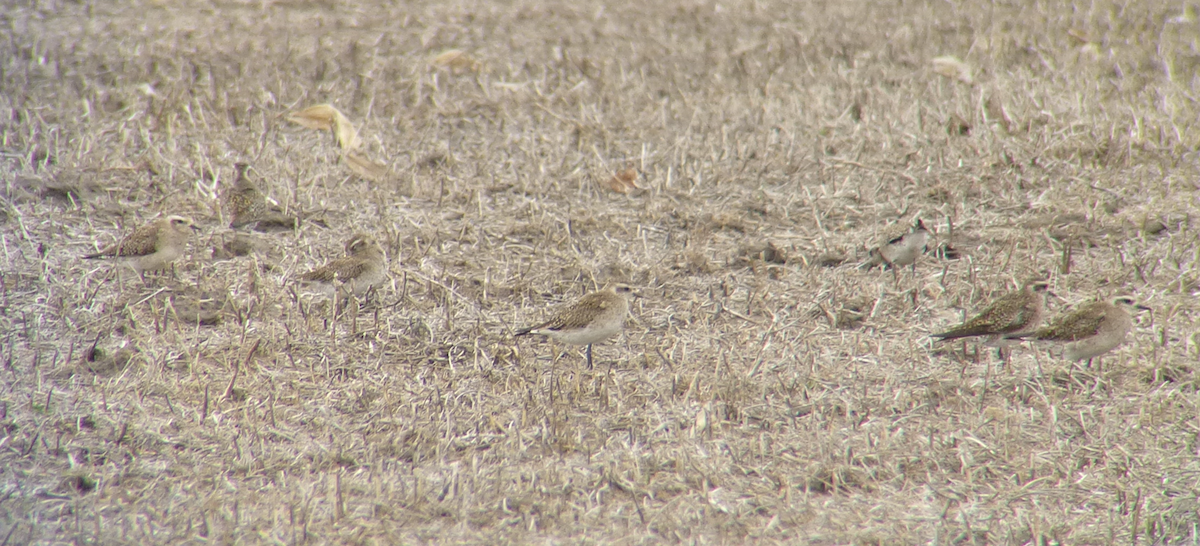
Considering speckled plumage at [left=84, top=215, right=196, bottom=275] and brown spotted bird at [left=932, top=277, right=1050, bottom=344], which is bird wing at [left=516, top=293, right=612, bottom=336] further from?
speckled plumage at [left=84, top=215, right=196, bottom=275]

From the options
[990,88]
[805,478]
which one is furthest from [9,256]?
[990,88]

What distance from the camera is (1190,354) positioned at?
4379 millimetres

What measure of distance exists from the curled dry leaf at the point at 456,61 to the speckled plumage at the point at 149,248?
3.16 metres

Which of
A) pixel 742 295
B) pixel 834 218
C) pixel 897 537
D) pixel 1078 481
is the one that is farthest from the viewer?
Answer: pixel 834 218

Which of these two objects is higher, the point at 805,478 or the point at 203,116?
the point at 203,116

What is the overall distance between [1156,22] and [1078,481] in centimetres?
603

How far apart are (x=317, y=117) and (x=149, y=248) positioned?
80.6 inches

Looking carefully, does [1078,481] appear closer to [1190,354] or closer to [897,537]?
[897,537]

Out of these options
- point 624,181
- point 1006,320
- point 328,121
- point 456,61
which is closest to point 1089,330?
point 1006,320

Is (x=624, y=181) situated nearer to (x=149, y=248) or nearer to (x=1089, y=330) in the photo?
(x=149, y=248)

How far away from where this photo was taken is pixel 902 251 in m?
5.12

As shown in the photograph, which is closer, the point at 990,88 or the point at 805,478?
the point at 805,478

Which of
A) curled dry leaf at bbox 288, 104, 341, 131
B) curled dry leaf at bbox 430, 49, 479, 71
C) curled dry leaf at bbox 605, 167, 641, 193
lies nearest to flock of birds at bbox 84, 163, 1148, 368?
curled dry leaf at bbox 288, 104, 341, 131

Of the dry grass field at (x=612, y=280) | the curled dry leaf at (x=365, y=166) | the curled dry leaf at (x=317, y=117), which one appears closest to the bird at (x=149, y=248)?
the dry grass field at (x=612, y=280)
